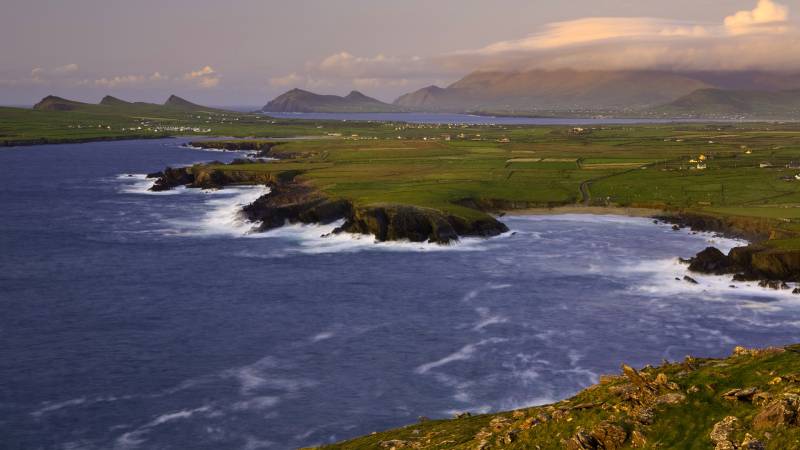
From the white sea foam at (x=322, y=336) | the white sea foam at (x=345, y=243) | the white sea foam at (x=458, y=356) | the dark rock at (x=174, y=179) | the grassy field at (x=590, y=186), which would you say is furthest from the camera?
the dark rock at (x=174, y=179)

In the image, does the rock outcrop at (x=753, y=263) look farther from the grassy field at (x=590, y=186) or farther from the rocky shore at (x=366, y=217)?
the rocky shore at (x=366, y=217)

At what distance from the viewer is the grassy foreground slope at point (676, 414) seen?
28375 mm

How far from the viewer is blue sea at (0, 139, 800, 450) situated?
55.2 meters

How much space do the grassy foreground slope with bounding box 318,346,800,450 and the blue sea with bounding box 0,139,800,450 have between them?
65.3ft

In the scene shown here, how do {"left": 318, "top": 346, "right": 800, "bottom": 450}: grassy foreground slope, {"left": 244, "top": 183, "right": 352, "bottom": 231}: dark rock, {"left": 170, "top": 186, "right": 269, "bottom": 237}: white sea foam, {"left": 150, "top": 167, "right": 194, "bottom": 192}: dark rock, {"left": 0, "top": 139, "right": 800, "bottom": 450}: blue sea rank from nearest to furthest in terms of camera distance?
{"left": 318, "top": 346, "right": 800, "bottom": 450}: grassy foreground slope, {"left": 0, "top": 139, "right": 800, "bottom": 450}: blue sea, {"left": 170, "top": 186, "right": 269, "bottom": 237}: white sea foam, {"left": 244, "top": 183, "right": 352, "bottom": 231}: dark rock, {"left": 150, "top": 167, "right": 194, "bottom": 192}: dark rock

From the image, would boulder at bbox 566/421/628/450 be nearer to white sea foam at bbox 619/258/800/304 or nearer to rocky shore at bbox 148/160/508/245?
white sea foam at bbox 619/258/800/304

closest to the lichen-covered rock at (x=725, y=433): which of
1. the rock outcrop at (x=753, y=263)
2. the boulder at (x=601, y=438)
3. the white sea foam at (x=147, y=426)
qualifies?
the boulder at (x=601, y=438)

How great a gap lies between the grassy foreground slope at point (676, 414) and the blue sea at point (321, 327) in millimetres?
19905

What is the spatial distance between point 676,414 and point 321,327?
48.8 metres

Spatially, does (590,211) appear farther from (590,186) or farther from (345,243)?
(345,243)

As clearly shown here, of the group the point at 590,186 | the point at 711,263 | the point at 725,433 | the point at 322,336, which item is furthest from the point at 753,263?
the point at 590,186

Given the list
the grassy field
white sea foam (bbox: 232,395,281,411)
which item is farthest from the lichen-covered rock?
the grassy field

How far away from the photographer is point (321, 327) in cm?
7556

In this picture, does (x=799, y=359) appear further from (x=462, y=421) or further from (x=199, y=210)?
(x=199, y=210)
